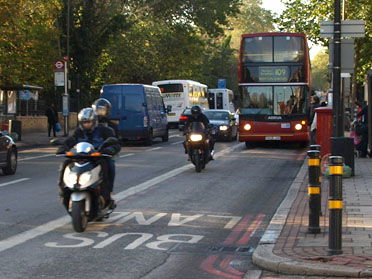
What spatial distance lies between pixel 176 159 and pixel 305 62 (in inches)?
267

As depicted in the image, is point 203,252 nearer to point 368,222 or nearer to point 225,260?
point 225,260

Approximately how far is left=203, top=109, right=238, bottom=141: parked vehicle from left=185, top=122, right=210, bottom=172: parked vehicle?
15415 mm

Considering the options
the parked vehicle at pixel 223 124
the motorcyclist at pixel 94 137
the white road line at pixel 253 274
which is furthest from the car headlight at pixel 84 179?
the parked vehicle at pixel 223 124

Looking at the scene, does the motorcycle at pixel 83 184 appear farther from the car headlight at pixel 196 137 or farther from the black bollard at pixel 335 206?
A: the car headlight at pixel 196 137

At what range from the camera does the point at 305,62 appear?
2805 cm

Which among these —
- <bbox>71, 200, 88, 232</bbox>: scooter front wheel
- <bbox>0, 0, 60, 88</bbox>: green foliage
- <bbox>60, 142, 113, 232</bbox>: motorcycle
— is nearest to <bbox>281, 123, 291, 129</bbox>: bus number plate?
<bbox>0, 0, 60, 88</bbox>: green foliage

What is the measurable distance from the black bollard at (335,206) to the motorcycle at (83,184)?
3282 millimetres

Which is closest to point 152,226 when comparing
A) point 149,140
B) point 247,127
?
point 247,127

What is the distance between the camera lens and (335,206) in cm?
820

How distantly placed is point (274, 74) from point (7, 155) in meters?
12.4

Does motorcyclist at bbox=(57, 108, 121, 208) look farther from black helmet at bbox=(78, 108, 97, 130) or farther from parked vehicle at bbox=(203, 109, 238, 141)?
parked vehicle at bbox=(203, 109, 238, 141)

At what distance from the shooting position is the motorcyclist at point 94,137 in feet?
35.0

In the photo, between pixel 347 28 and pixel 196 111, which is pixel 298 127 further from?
pixel 347 28

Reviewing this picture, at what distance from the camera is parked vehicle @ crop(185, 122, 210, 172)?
64.1ft
